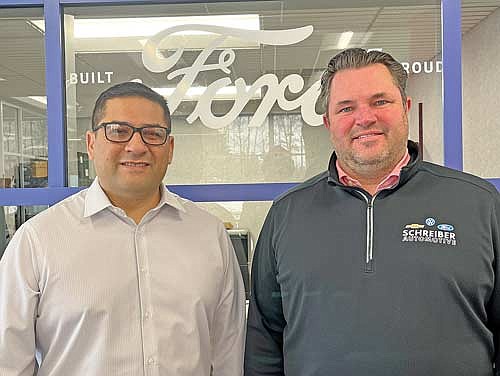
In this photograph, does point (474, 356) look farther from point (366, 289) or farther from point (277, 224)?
point (277, 224)

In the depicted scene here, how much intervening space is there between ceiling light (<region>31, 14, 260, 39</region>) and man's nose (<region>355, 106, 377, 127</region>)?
3.31 feet

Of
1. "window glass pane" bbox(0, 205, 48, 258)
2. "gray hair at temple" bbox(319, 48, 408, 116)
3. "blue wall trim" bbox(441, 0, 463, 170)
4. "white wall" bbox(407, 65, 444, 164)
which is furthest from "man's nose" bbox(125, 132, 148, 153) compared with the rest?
"blue wall trim" bbox(441, 0, 463, 170)

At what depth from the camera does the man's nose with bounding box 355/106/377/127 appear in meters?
1.66

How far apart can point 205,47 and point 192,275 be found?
1.12m

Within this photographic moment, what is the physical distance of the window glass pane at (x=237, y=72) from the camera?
2512 millimetres

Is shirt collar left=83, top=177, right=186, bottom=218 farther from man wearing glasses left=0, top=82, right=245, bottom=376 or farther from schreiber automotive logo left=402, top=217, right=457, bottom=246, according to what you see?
schreiber automotive logo left=402, top=217, right=457, bottom=246

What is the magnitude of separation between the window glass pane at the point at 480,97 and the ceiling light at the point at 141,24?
3.12ft

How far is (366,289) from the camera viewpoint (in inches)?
63.7

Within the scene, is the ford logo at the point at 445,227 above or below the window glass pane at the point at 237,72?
below

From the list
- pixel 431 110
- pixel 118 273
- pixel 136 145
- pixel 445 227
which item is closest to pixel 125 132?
pixel 136 145

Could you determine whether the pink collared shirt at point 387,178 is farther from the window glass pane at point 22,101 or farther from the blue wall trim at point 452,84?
the window glass pane at point 22,101

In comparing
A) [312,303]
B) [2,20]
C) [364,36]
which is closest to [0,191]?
[2,20]

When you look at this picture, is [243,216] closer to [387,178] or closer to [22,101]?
[387,178]

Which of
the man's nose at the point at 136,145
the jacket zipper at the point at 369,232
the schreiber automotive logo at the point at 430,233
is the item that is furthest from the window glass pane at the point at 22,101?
the schreiber automotive logo at the point at 430,233
